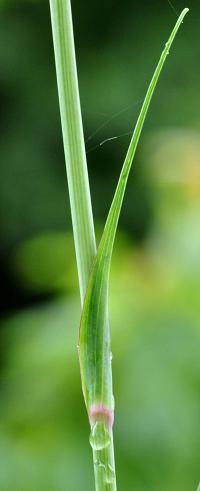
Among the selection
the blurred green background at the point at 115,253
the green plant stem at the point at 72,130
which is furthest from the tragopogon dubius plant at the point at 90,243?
the blurred green background at the point at 115,253

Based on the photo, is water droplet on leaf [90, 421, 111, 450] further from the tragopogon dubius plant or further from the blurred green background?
the blurred green background

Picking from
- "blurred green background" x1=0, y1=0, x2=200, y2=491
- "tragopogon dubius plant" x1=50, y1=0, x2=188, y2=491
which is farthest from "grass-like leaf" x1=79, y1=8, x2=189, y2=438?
"blurred green background" x1=0, y1=0, x2=200, y2=491

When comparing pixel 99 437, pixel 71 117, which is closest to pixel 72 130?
pixel 71 117

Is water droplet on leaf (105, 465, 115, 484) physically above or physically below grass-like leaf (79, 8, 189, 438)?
below

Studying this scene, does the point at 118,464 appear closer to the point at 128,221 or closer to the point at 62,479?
the point at 62,479

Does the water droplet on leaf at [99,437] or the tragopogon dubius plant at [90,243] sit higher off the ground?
the tragopogon dubius plant at [90,243]

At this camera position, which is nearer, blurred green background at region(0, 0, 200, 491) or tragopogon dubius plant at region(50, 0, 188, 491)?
tragopogon dubius plant at region(50, 0, 188, 491)

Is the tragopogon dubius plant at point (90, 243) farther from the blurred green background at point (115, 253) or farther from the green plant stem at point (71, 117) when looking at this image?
the blurred green background at point (115, 253)

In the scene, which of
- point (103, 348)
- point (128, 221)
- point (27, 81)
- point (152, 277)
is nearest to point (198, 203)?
point (152, 277)

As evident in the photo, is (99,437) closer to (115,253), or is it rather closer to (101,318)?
(101,318)
